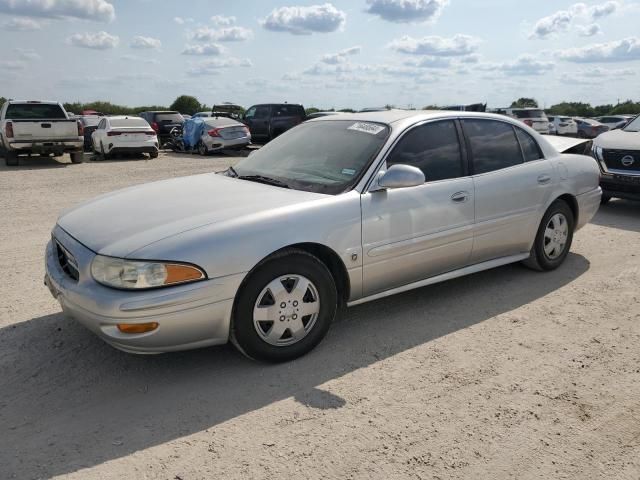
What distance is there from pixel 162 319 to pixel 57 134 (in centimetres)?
1465

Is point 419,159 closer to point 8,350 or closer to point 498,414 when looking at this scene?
point 498,414

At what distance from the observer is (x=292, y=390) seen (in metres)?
3.29

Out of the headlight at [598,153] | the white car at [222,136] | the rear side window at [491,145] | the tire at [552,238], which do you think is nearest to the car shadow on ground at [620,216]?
the headlight at [598,153]

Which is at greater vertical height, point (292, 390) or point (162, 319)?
point (162, 319)

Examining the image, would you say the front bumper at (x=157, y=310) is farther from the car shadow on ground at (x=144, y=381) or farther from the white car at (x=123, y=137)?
the white car at (x=123, y=137)

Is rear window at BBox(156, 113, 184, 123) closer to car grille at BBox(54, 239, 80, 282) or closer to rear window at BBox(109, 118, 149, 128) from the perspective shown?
rear window at BBox(109, 118, 149, 128)

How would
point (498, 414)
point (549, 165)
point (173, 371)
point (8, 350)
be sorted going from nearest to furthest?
point (498, 414) < point (173, 371) < point (8, 350) < point (549, 165)

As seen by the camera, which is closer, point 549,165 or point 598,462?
point 598,462

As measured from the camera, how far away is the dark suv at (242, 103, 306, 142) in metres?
22.2

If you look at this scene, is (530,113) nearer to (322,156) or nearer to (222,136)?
(222,136)

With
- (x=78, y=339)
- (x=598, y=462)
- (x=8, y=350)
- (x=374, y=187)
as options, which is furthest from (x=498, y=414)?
(x=8, y=350)

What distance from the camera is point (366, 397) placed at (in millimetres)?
3211

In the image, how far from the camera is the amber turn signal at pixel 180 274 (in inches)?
124

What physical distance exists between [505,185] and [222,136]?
51.9ft
